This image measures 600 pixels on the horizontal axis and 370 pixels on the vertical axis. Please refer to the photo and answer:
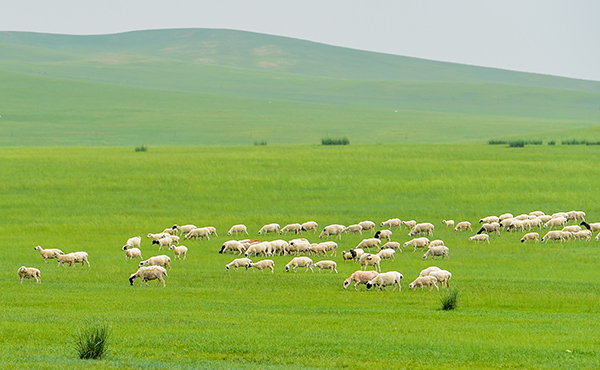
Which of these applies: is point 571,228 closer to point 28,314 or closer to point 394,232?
point 394,232

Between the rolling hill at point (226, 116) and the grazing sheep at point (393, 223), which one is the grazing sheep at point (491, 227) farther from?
the rolling hill at point (226, 116)

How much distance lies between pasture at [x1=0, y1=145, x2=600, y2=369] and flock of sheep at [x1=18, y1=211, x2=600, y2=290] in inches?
21.3

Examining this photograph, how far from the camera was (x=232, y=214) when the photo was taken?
1833 inches

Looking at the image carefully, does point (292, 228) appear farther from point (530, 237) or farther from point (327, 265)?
point (530, 237)

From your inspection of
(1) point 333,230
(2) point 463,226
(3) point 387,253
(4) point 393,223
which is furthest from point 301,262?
(2) point 463,226

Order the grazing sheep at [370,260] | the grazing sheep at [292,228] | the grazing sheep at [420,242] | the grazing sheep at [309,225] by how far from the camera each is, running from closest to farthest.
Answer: the grazing sheep at [370,260] → the grazing sheep at [420,242] → the grazing sheep at [292,228] → the grazing sheep at [309,225]

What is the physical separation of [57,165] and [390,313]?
47.3 m

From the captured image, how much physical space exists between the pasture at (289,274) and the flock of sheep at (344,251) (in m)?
0.54

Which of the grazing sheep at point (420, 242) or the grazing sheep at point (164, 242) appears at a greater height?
the grazing sheep at point (420, 242)

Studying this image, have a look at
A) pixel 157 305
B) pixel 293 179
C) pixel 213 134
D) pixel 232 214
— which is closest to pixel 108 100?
pixel 213 134

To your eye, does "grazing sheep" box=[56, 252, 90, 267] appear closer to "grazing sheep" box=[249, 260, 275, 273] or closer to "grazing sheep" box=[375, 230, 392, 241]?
"grazing sheep" box=[249, 260, 275, 273]

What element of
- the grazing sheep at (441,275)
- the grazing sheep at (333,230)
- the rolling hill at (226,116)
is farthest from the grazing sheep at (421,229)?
the rolling hill at (226,116)

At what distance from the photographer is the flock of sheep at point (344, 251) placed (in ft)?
81.2

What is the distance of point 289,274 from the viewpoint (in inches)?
1089
